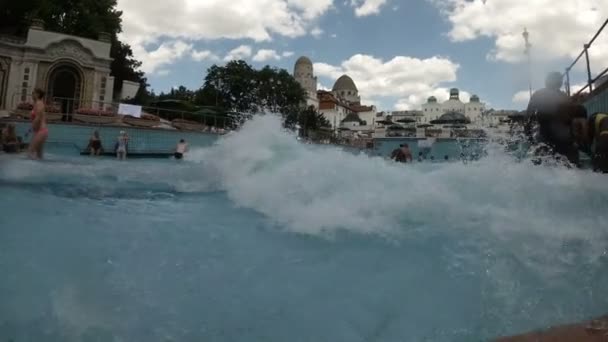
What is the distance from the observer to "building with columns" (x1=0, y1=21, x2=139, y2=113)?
22.8 m

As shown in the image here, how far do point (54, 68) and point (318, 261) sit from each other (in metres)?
26.6

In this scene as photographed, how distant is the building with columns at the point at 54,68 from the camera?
22.8 meters

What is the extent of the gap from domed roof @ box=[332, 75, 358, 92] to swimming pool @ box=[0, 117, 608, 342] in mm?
127834

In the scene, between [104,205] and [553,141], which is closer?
[104,205]

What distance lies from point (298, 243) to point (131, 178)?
17.2 ft

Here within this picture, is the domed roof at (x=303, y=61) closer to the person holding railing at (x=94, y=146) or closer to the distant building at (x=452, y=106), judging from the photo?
the distant building at (x=452, y=106)

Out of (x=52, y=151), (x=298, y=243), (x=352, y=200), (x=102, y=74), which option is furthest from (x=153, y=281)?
(x=102, y=74)

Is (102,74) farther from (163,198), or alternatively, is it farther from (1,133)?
(163,198)

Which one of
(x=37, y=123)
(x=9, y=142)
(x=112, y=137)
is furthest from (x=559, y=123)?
(x=112, y=137)

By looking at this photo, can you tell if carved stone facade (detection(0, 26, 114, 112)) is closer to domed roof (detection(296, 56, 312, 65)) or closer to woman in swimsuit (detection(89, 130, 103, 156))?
woman in swimsuit (detection(89, 130, 103, 156))

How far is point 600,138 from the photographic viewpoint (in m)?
4.20

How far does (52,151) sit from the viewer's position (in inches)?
586

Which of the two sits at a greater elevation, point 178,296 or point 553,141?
point 553,141

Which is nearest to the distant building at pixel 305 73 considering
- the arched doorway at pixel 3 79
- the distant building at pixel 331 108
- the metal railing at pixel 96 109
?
the distant building at pixel 331 108
